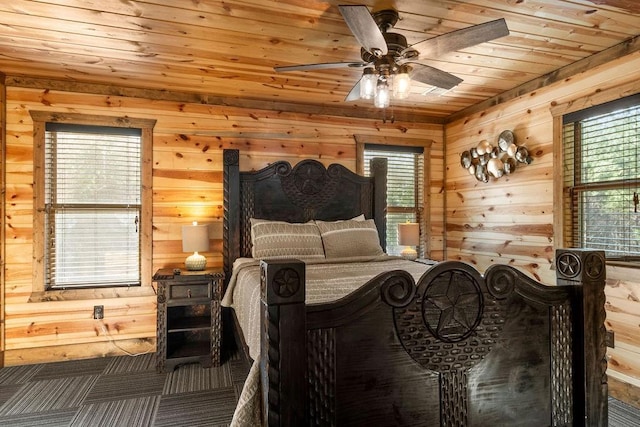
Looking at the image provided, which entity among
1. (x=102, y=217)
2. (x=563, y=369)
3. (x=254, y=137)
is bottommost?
(x=563, y=369)

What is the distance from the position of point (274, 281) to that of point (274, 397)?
0.43 metres

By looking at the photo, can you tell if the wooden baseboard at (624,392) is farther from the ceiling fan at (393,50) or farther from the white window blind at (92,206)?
the white window blind at (92,206)

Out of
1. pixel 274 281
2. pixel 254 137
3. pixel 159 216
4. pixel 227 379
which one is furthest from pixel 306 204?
pixel 274 281

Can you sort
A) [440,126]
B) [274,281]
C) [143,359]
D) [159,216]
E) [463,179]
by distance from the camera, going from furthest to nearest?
[440,126] < [463,179] < [159,216] < [143,359] < [274,281]

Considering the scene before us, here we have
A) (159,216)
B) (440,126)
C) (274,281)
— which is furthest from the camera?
(440,126)

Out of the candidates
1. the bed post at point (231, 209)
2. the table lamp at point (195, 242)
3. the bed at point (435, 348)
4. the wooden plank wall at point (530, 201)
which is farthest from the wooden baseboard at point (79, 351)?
the wooden plank wall at point (530, 201)

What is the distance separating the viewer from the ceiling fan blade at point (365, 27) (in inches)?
63.5

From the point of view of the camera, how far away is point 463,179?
13.9ft

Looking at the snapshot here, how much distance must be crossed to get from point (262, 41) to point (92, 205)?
2.19 meters

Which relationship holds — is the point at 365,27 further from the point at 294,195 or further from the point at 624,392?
the point at 624,392

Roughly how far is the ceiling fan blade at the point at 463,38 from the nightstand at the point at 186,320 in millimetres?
2363

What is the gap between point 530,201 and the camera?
3.39 m

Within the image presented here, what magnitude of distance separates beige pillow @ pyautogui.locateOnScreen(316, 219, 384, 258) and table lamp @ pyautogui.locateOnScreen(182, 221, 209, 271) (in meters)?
1.07

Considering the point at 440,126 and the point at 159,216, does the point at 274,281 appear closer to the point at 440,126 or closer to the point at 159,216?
the point at 159,216
